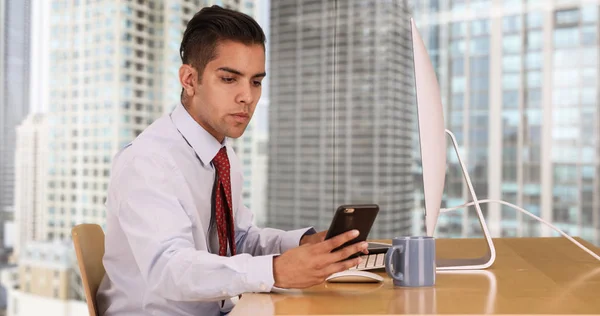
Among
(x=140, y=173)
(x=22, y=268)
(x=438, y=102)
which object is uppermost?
(x=438, y=102)

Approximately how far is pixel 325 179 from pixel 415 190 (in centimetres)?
57

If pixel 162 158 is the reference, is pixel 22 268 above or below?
below

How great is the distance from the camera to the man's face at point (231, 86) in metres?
1.51

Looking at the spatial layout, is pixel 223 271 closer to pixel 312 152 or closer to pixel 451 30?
pixel 312 152

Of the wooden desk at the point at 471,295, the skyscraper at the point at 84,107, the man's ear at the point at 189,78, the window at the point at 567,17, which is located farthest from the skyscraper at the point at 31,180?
the window at the point at 567,17

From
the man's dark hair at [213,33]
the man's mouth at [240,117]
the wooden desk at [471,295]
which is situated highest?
the man's dark hair at [213,33]

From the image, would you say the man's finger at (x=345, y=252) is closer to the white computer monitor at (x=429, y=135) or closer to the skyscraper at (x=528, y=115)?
the white computer monitor at (x=429, y=135)

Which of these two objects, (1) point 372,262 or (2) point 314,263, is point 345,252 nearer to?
(2) point 314,263

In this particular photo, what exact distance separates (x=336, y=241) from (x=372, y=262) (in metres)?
0.42

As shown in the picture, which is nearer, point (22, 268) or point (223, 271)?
point (223, 271)

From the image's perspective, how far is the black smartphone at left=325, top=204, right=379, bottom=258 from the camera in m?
1.13

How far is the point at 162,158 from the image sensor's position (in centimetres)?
136

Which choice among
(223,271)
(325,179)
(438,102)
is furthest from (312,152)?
(223,271)

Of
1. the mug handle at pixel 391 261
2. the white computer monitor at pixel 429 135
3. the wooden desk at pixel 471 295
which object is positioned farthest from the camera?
the white computer monitor at pixel 429 135
